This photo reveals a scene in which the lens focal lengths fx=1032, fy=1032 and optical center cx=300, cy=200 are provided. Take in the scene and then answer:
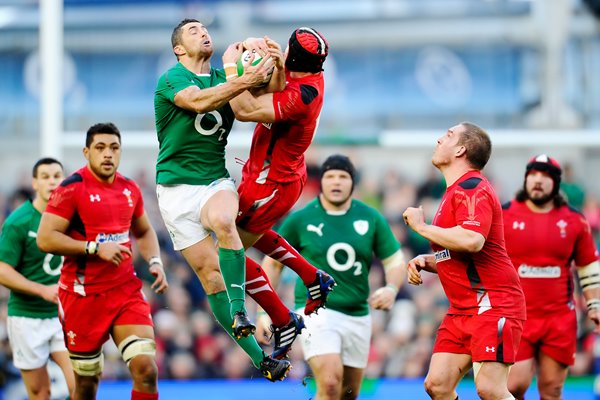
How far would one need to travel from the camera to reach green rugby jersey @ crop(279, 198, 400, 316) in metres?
9.64

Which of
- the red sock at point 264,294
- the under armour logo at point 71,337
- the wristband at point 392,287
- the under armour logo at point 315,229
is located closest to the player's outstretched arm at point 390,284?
the wristband at point 392,287

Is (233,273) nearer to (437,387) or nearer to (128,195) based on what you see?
(437,387)

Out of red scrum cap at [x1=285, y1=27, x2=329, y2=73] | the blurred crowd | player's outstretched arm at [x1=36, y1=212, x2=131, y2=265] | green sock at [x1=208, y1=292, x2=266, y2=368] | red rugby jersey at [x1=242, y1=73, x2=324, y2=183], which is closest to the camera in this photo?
red scrum cap at [x1=285, y1=27, x2=329, y2=73]

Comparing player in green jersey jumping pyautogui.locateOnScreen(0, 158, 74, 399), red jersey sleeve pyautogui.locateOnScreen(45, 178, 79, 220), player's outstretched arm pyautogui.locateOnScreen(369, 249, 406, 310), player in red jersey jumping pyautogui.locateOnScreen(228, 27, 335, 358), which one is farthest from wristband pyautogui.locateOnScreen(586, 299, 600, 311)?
player in green jersey jumping pyautogui.locateOnScreen(0, 158, 74, 399)

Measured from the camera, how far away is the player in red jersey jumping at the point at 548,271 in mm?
9367

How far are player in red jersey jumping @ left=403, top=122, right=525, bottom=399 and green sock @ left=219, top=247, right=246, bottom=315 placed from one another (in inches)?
48.1

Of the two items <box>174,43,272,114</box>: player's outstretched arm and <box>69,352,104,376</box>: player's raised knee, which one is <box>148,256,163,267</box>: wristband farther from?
<box>174,43,272,114</box>: player's outstretched arm

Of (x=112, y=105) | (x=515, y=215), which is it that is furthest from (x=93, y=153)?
(x=112, y=105)

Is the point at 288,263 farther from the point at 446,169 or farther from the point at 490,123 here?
the point at 490,123

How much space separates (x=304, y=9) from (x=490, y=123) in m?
3.92

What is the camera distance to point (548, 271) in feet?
30.9

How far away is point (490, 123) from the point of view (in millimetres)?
18156

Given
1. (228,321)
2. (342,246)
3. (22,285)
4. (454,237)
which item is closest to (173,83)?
(228,321)

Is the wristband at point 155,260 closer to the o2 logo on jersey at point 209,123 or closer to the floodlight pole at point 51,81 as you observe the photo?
the o2 logo on jersey at point 209,123
